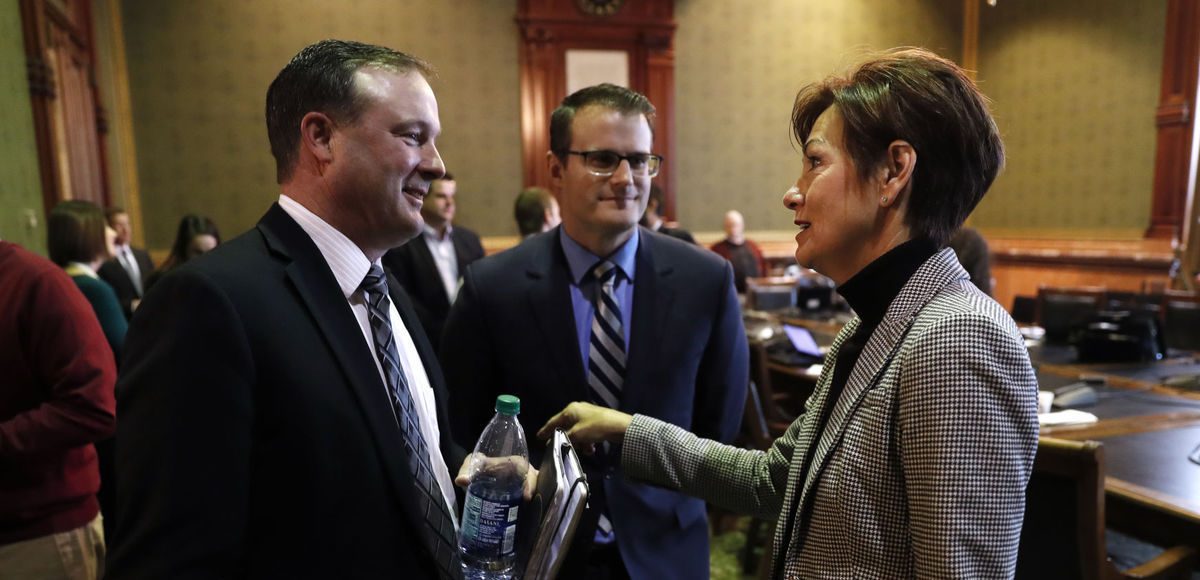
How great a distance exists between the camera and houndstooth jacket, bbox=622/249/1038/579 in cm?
79

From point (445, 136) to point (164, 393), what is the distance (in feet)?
25.1

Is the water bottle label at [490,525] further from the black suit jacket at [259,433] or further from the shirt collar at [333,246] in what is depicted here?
the shirt collar at [333,246]

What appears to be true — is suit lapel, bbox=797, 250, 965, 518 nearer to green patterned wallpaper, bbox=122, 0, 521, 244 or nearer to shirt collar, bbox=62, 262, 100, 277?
shirt collar, bbox=62, 262, 100, 277

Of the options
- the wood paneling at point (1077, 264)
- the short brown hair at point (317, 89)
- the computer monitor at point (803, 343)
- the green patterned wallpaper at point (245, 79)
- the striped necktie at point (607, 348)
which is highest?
the green patterned wallpaper at point (245, 79)

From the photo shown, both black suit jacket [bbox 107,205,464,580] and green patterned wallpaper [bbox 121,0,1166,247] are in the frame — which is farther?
green patterned wallpaper [bbox 121,0,1166,247]

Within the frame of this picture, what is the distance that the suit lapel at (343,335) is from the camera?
3.09ft

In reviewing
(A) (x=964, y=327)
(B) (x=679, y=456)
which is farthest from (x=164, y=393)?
(A) (x=964, y=327)

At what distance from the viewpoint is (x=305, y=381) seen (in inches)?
35.2

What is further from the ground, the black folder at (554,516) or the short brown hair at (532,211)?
the short brown hair at (532,211)

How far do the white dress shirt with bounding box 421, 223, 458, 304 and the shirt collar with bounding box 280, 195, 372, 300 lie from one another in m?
2.94

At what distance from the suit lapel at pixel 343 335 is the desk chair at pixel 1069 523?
4.33ft

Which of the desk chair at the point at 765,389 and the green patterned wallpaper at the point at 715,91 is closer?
the desk chair at the point at 765,389

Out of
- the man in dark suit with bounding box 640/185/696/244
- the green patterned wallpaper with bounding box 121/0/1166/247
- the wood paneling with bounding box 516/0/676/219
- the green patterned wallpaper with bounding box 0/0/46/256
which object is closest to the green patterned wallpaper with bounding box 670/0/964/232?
the green patterned wallpaper with bounding box 121/0/1166/247

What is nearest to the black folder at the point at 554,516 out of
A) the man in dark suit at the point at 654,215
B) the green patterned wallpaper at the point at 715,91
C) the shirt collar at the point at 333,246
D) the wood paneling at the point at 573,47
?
the shirt collar at the point at 333,246
